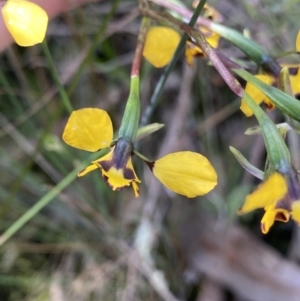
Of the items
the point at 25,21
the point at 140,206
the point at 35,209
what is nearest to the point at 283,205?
the point at 25,21

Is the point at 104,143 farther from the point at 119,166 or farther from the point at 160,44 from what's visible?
the point at 160,44

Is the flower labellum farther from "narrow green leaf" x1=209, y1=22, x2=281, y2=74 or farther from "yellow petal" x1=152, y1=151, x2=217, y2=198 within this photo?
"narrow green leaf" x1=209, y1=22, x2=281, y2=74

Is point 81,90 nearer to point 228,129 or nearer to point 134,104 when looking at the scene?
point 228,129

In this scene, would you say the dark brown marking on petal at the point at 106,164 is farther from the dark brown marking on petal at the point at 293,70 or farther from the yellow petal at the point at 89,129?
the dark brown marking on petal at the point at 293,70

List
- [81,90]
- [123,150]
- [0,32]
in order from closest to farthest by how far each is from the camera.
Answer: [123,150] < [0,32] < [81,90]

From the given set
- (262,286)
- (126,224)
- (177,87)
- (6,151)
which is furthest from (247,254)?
(6,151)
